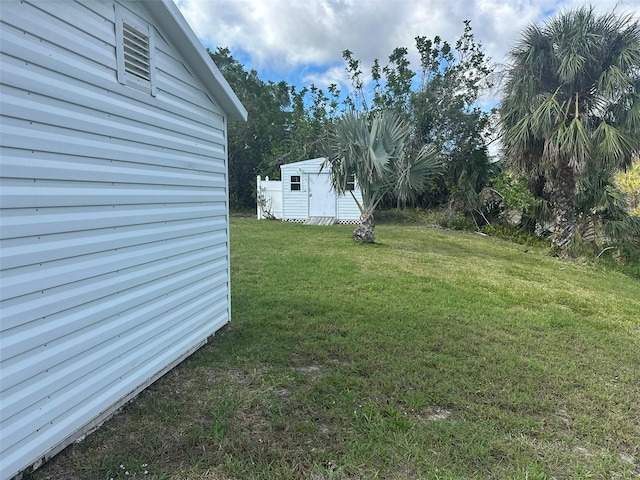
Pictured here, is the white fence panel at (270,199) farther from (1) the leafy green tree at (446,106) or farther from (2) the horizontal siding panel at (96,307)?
(2) the horizontal siding panel at (96,307)

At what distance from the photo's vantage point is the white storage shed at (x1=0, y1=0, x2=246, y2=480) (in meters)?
1.88

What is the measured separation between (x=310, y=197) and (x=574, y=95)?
366 inches

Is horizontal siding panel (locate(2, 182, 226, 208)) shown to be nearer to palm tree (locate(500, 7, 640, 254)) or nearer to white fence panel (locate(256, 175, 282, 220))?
palm tree (locate(500, 7, 640, 254))

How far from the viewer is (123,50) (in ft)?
8.54

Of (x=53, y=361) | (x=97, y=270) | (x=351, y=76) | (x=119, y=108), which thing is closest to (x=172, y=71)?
(x=119, y=108)

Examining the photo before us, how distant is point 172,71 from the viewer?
125 inches

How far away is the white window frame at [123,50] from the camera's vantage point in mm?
2557

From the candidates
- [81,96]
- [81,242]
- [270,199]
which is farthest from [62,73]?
[270,199]

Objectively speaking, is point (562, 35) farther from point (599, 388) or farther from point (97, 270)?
point (97, 270)

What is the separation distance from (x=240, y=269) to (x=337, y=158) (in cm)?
393

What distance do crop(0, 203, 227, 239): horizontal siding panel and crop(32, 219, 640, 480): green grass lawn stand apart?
1281 mm

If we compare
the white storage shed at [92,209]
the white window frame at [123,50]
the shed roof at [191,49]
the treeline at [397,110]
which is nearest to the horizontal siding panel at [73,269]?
the white storage shed at [92,209]

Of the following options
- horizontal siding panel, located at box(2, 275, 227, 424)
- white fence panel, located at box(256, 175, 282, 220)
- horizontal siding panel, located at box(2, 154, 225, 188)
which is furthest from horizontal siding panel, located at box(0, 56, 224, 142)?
white fence panel, located at box(256, 175, 282, 220)

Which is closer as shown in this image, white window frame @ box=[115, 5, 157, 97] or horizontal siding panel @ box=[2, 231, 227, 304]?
horizontal siding panel @ box=[2, 231, 227, 304]
